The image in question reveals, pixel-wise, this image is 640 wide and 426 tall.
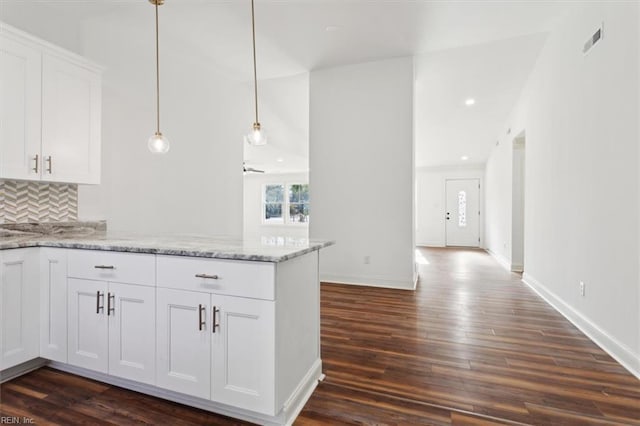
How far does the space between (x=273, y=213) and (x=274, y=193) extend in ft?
2.49

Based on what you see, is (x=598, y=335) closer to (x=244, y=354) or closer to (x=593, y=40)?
(x=593, y=40)

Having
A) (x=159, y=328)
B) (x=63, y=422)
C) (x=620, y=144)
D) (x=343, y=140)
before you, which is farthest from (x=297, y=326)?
(x=343, y=140)

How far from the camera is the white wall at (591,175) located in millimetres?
2094

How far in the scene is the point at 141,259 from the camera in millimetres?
1732

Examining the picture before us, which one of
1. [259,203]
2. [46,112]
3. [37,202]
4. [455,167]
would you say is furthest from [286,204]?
[46,112]

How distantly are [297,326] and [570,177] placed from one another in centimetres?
298

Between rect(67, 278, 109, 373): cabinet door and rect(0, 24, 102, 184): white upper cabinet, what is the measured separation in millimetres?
968

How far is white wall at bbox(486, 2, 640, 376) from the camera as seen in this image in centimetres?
209

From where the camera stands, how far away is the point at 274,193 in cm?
1181

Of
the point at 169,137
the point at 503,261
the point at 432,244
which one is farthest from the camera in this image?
the point at 432,244

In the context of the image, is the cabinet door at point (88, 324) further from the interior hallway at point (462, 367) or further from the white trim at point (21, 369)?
the interior hallway at point (462, 367)

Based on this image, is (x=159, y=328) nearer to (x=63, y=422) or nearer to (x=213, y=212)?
(x=63, y=422)

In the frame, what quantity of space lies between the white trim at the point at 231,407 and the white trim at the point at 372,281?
2.39 metres

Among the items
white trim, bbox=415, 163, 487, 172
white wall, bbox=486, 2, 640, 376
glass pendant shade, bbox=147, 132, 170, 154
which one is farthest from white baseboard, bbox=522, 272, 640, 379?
white trim, bbox=415, 163, 487, 172
